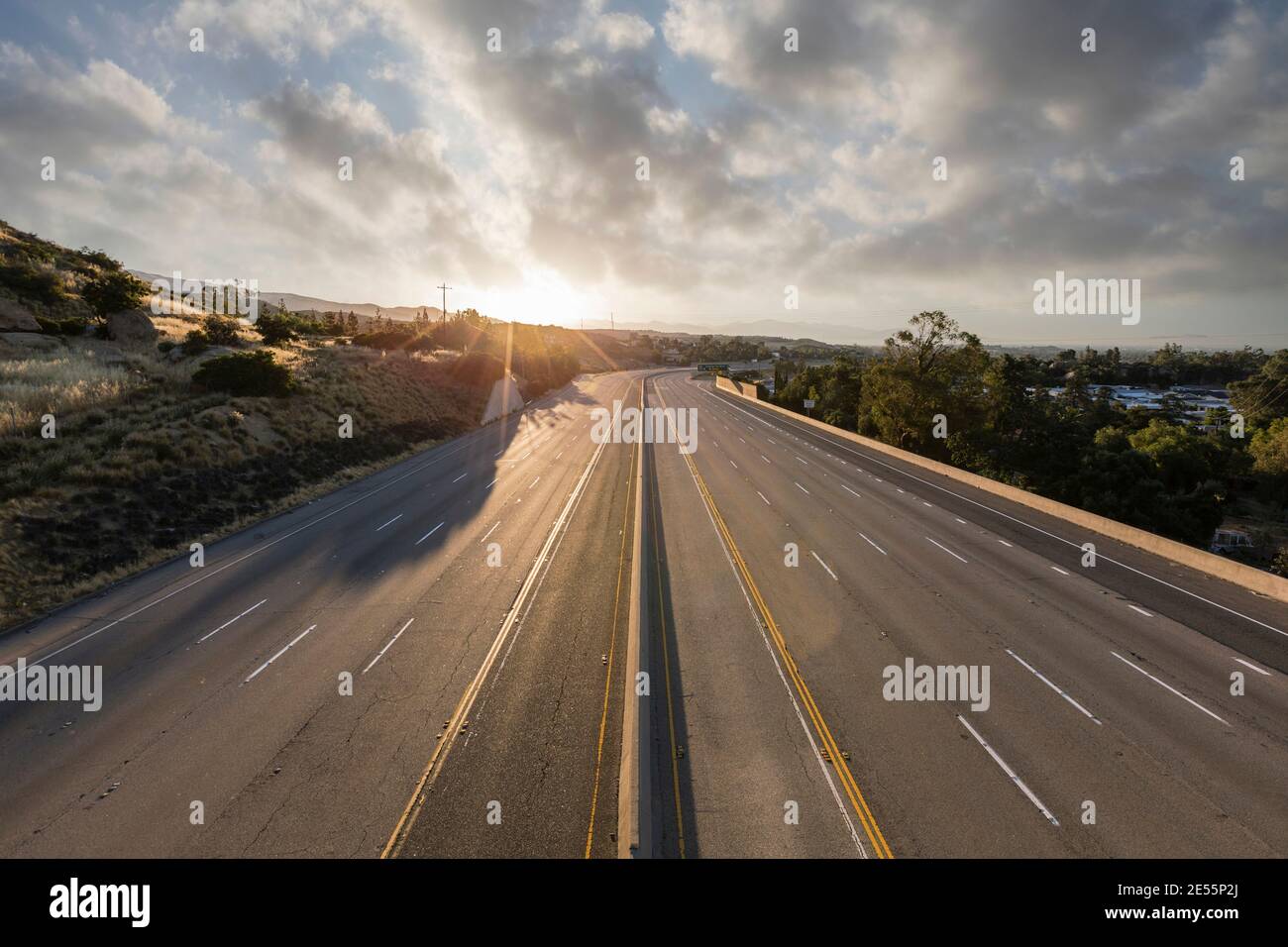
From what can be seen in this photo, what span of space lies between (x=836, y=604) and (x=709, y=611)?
399 centimetres

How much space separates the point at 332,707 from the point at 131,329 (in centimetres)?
5437

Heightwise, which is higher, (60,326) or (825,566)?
(60,326)

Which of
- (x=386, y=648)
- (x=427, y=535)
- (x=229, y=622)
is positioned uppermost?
(x=427, y=535)

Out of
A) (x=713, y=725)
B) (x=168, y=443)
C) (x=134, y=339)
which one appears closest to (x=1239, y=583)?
(x=713, y=725)

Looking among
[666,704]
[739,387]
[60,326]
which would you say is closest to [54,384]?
[60,326]

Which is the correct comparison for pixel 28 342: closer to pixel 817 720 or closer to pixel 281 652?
pixel 281 652

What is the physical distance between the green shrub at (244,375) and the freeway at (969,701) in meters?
32.6

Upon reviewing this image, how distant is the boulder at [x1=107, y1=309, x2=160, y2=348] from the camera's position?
4701 centimetres

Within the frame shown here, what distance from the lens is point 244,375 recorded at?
38.8 m

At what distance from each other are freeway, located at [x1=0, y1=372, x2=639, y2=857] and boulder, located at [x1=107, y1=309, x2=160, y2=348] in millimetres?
37991

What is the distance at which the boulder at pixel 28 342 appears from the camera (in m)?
38.0

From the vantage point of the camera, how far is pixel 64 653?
46.7 feet

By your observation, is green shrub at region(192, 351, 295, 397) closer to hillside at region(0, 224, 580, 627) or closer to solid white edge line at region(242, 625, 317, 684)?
hillside at region(0, 224, 580, 627)

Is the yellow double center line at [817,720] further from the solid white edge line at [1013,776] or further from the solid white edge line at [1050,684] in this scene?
the solid white edge line at [1050,684]
